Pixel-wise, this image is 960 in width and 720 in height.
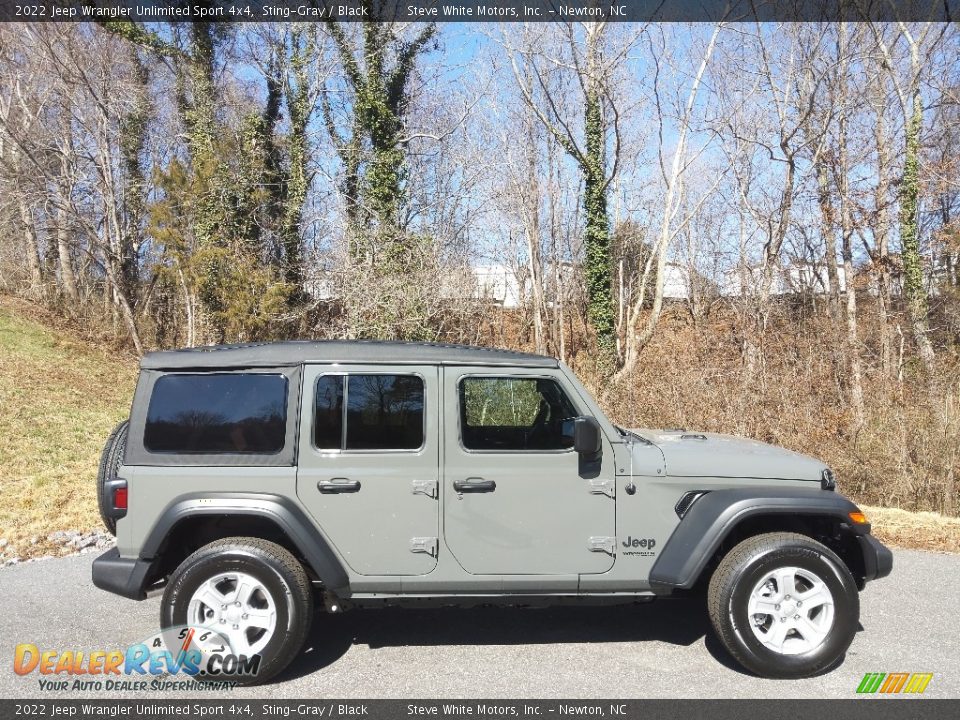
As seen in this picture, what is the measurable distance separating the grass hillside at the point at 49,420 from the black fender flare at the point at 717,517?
5832 mm

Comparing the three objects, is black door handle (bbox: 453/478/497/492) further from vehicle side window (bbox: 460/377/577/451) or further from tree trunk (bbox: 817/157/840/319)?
tree trunk (bbox: 817/157/840/319)

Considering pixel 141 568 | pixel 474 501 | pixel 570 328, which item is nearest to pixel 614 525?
pixel 474 501

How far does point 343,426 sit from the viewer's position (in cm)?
422

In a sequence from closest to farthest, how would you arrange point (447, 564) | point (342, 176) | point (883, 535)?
1. point (447, 564)
2. point (883, 535)
3. point (342, 176)

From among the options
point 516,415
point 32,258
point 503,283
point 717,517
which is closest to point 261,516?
point 516,415

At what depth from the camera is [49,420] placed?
13.4m

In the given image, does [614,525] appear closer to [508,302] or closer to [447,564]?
[447,564]

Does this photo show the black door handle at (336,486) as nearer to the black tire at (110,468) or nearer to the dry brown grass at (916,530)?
the black tire at (110,468)

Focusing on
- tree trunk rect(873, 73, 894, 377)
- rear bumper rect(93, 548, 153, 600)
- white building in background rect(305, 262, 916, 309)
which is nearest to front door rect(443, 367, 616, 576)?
rear bumper rect(93, 548, 153, 600)

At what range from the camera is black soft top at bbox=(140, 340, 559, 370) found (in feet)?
14.0

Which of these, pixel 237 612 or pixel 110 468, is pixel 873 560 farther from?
pixel 110 468

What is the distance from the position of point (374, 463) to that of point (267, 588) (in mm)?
883

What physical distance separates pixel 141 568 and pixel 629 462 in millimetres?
2815

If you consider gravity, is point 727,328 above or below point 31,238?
below
